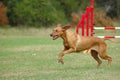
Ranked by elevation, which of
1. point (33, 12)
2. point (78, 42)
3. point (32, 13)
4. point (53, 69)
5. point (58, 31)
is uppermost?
point (58, 31)

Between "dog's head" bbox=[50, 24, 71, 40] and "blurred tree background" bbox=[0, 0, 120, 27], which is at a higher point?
"dog's head" bbox=[50, 24, 71, 40]

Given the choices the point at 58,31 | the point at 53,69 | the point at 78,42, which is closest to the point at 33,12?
the point at 78,42

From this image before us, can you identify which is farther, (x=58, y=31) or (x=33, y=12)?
(x=33, y=12)

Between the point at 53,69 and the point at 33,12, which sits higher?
the point at 53,69

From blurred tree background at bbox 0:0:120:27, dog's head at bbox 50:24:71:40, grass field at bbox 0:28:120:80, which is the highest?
dog's head at bbox 50:24:71:40

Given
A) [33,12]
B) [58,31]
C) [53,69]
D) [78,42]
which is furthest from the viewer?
[33,12]

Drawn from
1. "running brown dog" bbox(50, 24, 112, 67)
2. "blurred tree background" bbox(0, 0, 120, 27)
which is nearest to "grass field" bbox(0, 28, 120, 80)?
"running brown dog" bbox(50, 24, 112, 67)

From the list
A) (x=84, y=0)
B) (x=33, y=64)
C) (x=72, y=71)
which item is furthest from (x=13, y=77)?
(x=84, y=0)

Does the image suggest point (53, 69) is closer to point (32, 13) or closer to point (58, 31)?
point (58, 31)

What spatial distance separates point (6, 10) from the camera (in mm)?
51219

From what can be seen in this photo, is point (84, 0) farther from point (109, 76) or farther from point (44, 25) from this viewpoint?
point (109, 76)

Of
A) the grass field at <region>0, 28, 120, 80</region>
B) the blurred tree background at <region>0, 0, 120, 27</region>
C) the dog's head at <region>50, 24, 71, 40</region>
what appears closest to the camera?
the grass field at <region>0, 28, 120, 80</region>

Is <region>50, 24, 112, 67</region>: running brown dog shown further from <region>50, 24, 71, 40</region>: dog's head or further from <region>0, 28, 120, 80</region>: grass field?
<region>0, 28, 120, 80</region>: grass field

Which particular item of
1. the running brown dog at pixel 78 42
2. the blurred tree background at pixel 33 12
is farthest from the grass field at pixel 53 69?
the blurred tree background at pixel 33 12
